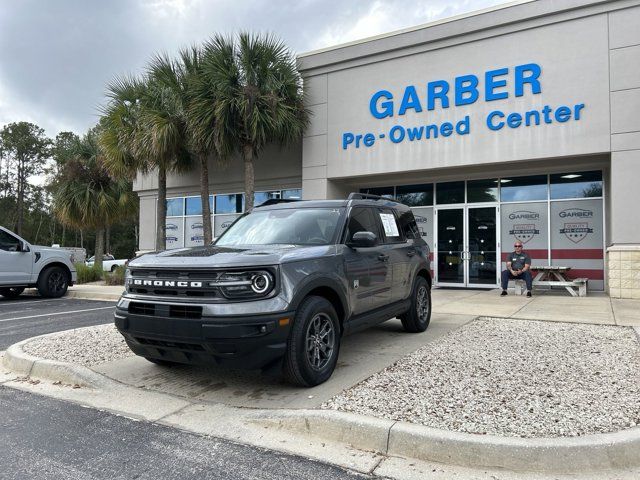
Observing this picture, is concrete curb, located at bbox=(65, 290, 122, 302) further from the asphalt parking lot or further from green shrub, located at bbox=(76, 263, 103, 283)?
green shrub, located at bbox=(76, 263, 103, 283)

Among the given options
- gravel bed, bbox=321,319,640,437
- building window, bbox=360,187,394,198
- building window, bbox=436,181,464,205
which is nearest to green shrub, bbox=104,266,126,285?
building window, bbox=360,187,394,198

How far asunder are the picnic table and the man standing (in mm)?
295

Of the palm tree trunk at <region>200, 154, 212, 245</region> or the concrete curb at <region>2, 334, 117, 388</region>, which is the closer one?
the concrete curb at <region>2, 334, 117, 388</region>

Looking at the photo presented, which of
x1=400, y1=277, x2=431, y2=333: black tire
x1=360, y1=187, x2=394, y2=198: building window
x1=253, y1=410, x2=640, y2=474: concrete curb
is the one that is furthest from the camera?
x1=360, y1=187, x2=394, y2=198: building window

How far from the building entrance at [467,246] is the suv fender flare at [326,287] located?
9996mm

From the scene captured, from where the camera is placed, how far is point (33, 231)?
55.8 meters

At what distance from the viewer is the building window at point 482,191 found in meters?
13.8

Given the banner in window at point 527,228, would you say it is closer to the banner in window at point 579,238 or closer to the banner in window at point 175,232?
the banner in window at point 579,238

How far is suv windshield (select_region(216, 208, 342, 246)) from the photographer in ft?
16.7

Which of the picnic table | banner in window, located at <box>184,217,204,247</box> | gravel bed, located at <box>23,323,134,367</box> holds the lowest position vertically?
gravel bed, located at <box>23,323,134,367</box>

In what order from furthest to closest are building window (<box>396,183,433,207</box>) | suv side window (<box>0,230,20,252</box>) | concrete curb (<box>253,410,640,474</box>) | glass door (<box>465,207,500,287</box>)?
building window (<box>396,183,433,207</box>) < glass door (<box>465,207,500,287</box>) < suv side window (<box>0,230,20,252</box>) < concrete curb (<box>253,410,640,474</box>)

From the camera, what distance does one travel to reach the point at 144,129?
14.4 metres

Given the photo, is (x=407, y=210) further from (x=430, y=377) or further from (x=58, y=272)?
(x=58, y=272)

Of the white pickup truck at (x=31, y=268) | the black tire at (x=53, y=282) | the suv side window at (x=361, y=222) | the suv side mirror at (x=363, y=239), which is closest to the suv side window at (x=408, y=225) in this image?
the suv side window at (x=361, y=222)
